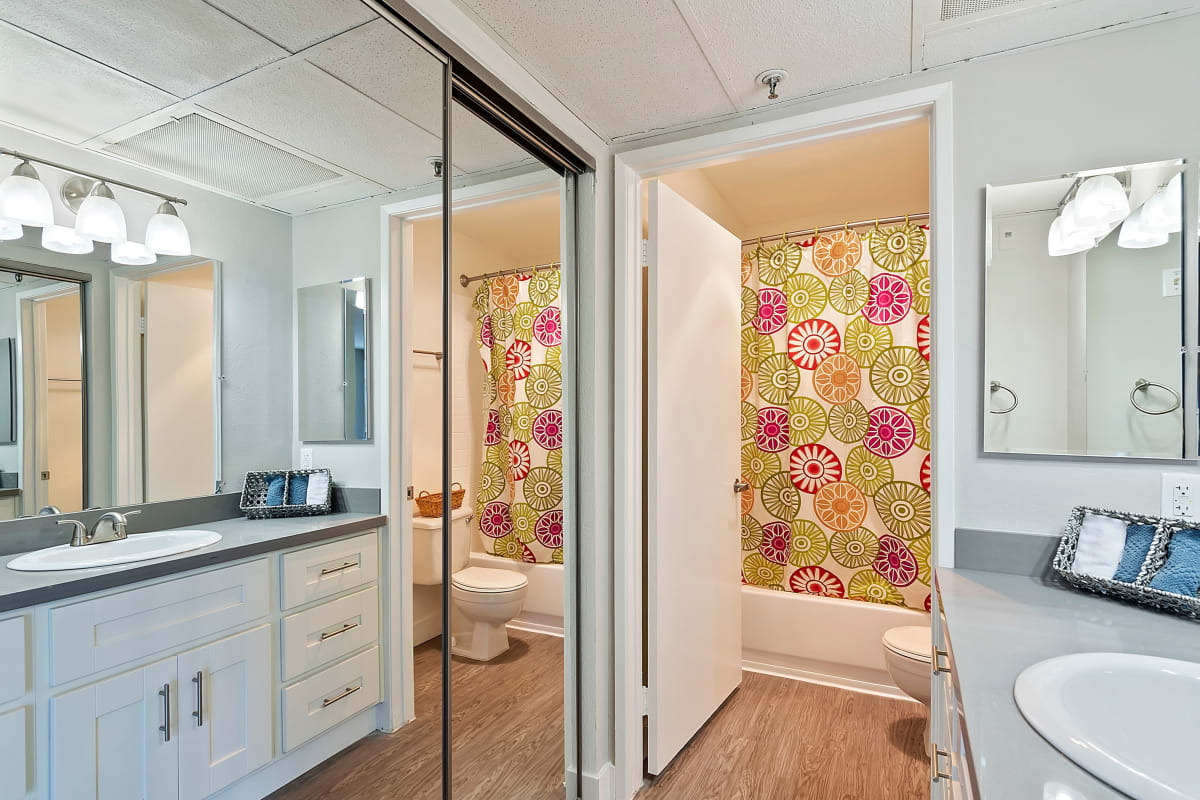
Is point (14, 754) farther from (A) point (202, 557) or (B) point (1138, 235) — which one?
(B) point (1138, 235)

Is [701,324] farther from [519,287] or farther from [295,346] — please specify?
[295,346]

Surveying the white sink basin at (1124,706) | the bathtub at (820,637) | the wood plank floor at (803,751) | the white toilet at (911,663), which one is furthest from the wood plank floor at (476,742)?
the bathtub at (820,637)

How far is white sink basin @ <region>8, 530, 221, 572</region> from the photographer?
71cm

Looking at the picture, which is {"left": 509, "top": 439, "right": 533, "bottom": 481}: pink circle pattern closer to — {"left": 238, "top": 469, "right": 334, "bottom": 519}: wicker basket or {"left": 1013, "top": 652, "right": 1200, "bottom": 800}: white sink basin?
{"left": 238, "top": 469, "right": 334, "bottom": 519}: wicker basket

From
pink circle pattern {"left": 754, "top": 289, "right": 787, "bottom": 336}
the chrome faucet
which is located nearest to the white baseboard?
pink circle pattern {"left": 754, "top": 289, "right": 787, "bottom": 336}

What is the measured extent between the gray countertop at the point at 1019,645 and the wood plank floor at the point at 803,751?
41.1 inches

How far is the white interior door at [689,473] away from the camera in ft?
6.91

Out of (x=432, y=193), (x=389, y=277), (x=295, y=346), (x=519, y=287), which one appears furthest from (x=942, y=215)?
(x=295, y=346)

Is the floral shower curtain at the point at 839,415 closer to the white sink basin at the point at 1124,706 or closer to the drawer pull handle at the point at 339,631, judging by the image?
the white sink basin at the point at 1124,706

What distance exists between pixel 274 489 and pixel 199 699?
1.05 feet

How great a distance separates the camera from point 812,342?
3.04 meters

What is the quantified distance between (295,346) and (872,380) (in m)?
2.61

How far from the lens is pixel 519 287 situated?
1772 millimetres

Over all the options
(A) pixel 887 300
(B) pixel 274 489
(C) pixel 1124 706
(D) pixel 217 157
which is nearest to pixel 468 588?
(B) pixel 274 489
